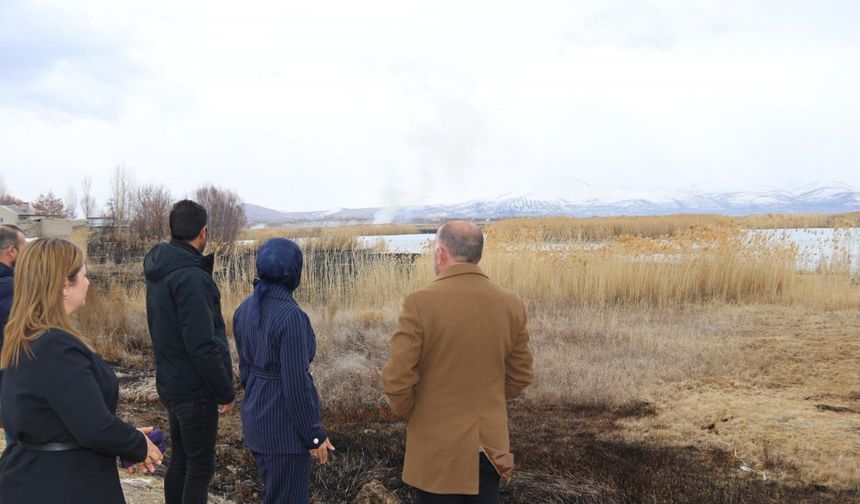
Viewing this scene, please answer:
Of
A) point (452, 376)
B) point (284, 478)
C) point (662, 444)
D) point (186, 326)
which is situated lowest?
point (662, 444)

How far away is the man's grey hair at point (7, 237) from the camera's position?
3449 mm

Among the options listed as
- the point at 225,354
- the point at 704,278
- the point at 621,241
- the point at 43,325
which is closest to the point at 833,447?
the point at 225,354

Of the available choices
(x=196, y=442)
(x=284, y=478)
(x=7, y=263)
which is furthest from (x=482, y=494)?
(x=7, y=263)

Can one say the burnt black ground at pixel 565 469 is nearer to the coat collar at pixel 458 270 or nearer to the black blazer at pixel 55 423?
the coat collar at pixel 458 270

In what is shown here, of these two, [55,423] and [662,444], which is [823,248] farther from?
[55,423]

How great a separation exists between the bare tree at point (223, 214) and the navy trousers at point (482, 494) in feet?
78.1

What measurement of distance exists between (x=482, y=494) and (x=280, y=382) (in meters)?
0.96

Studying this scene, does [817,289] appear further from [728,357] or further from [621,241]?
[728,357]

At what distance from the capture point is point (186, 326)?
3.05 m

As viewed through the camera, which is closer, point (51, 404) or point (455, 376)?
Answer: point (51, 404)

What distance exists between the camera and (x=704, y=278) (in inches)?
484

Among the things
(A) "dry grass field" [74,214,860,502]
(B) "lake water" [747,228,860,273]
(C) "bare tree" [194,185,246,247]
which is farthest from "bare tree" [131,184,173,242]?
(B) "lake water" [747,228,860,273]

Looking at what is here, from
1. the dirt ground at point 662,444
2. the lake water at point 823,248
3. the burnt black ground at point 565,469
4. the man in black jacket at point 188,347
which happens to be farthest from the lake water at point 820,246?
the man in black jacket at point 188,347

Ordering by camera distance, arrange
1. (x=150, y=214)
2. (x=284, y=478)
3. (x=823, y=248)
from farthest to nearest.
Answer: (x=150, y=214)
(x=823, y=248)
(x=284, y=478)
